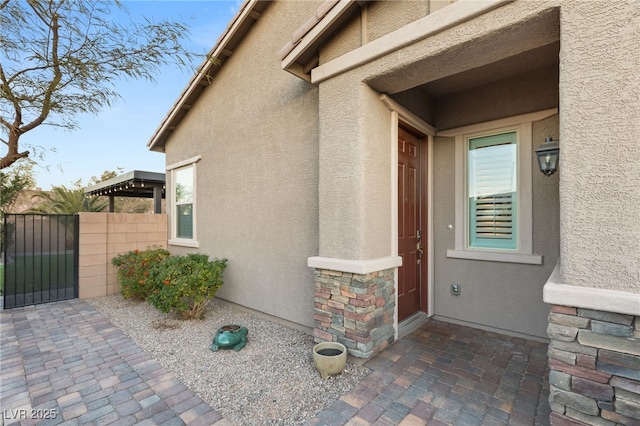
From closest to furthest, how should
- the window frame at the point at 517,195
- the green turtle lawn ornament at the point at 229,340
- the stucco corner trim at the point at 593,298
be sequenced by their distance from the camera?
the stucco corner trim at the point at 593,298
the green turtle lawn ornament at the point at 229,340
the window frame at the point at 517,195

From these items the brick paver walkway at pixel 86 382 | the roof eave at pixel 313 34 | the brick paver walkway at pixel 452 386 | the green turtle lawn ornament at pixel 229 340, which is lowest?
the brick paver walkway at pixel 86 382

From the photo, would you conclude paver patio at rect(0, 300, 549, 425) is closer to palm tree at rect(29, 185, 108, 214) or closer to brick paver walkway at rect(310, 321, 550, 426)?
brick paver walkway at rect(310, 321, 550, 426)

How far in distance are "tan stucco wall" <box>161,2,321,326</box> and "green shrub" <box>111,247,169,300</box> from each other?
1.05 m

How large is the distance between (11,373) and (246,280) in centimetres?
319

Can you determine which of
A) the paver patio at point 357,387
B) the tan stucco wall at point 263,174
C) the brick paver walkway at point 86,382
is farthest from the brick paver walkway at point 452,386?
the tan stucco wall at point 263,174

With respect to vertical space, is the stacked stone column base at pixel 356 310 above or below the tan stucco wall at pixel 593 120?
below

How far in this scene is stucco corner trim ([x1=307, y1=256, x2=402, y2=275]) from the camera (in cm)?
344

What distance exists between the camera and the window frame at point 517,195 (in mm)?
4168

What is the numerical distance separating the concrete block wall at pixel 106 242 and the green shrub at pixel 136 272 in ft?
1.93

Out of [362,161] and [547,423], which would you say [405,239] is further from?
[547,423]

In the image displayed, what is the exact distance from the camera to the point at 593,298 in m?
2.06

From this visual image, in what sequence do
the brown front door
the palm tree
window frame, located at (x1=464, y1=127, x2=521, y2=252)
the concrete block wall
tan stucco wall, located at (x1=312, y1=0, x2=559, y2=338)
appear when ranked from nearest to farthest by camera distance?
tan stucco wall, located at (x1=312, y1=0, x2=559, y2=338), window frame, located at (x1=464, y1=127, x2=521, y2=252), the brown front door, the concrete block wall, the palm tree

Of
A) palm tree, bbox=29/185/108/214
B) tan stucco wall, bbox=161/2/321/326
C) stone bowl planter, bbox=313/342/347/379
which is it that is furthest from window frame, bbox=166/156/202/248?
palm tree, bbox=29/185/108/214

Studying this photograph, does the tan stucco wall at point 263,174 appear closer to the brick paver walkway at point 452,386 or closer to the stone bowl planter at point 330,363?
the stone bowl planter at point 330,363
